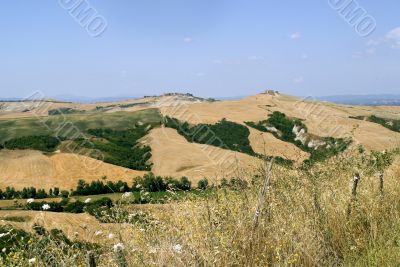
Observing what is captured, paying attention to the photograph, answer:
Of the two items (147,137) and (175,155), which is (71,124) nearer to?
(147,137)

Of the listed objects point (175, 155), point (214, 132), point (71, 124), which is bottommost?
point (175, 155)

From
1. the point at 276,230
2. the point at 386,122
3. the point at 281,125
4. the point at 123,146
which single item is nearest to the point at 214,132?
the point at 281,125

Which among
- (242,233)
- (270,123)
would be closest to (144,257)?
(242,233)

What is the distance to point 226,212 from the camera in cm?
475

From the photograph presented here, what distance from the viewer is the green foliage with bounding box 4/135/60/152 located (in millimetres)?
125975

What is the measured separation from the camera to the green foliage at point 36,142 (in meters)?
126

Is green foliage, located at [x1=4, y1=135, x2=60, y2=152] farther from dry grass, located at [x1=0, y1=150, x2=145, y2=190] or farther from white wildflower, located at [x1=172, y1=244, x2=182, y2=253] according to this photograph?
white wildflower, located at [x1=172, y1=244, x2=182, y2=253]

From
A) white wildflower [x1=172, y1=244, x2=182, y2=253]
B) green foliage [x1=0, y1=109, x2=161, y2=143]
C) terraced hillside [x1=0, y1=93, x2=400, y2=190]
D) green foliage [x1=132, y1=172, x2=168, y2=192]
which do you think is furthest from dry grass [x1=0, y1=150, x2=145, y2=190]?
white wildflower [x1=172, y1=244, x2=182, y2=253]

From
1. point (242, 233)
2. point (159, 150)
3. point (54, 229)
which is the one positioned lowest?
point (159, 150)

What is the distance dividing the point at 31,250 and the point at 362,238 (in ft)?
10.8

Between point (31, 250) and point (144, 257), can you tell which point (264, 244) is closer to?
point (144, 257)

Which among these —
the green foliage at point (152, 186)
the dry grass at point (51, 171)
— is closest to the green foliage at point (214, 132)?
the dry grass at point (51, 171)

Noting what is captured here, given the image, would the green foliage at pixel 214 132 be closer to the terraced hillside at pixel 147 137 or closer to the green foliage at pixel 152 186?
the terraced hillside at pixel 147 137

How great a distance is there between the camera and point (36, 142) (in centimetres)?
13350
